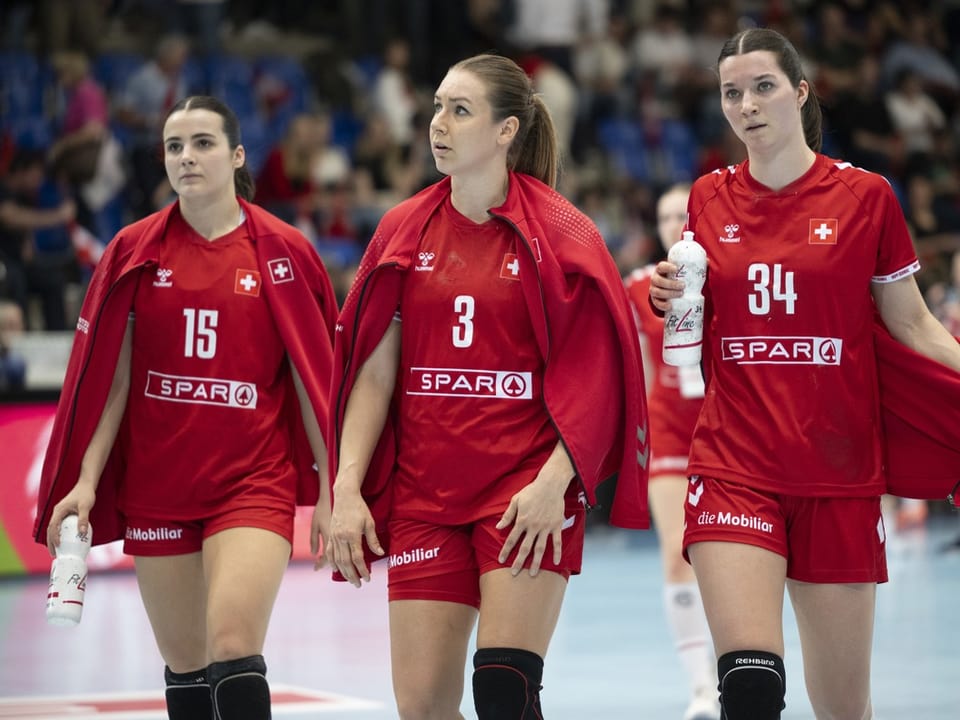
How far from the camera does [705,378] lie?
15.2 feet

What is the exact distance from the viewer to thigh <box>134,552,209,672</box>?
15.9 ft

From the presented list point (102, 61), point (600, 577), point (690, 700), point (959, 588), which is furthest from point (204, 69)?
point (690, 700)

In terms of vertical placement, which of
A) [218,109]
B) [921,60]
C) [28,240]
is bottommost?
[218,109]

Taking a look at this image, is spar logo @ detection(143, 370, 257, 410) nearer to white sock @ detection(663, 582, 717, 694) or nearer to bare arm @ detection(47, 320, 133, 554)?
bare arm @ detection(47, 320, 133, 554)

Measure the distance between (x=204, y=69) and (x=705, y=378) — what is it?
11.0 m

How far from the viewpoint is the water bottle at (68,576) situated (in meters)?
4.66

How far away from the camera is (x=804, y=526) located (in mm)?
4414

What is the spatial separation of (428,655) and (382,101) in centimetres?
1171

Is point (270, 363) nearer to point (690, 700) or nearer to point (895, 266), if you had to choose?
point (895, 266)

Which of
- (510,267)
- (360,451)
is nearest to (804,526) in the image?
(510,267)

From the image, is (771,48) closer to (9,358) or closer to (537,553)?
(537,553)

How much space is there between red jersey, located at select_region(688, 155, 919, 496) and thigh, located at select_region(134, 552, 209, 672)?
1622mm

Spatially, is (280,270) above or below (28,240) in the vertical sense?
below

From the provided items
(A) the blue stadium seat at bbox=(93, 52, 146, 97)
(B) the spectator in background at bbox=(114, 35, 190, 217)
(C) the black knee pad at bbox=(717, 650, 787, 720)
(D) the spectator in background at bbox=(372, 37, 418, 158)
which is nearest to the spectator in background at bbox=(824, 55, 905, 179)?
(D) the spectator in background at bbox=(372, 37, 418, 158)
